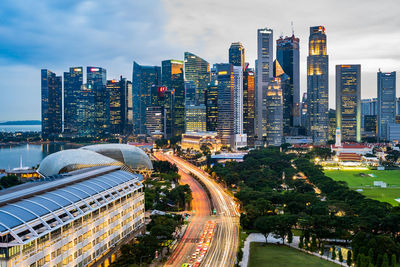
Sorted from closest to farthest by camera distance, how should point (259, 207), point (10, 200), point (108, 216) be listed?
point (10, 200) < point (108, 216) < point (259, 207)

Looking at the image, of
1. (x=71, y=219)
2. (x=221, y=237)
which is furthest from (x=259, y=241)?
(x=71, y=219)

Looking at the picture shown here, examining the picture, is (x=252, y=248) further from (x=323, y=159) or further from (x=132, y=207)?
(x=323, y=159)

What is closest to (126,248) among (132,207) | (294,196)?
(132,207)

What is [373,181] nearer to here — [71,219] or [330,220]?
[330,220]

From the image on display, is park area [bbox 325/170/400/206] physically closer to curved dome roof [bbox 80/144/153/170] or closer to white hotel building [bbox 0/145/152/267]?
white hotel building [bbox 0/145/152/267]

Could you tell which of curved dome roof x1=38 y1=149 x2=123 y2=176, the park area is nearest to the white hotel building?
curved dome roof x1=38 y1=149 x2=123 y2=176

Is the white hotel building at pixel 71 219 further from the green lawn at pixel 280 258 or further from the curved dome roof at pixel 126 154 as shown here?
the curved dome roof at pixel 126 154

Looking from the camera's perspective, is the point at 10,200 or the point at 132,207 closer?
the point at 10,200
